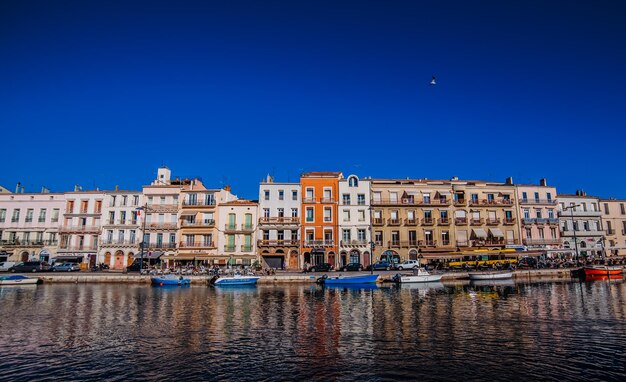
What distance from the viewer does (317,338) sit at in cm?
1916

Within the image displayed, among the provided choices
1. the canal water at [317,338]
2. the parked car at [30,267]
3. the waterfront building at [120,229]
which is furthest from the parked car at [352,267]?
the parked car at [30,267]

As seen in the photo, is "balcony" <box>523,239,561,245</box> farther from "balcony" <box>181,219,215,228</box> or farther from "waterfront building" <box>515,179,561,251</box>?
"balcony" <box>181,219,215,228</box>

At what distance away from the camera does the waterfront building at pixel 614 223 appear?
6656 cm

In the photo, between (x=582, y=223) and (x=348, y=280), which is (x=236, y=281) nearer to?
(x=348, y=280)

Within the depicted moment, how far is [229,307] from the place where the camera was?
28859 mm

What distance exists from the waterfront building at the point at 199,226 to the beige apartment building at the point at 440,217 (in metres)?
23.6

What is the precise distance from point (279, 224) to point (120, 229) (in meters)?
24.2

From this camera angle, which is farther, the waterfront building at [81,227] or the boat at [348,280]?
the waterfront building at [81,227]

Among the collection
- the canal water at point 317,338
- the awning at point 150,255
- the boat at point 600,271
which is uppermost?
the awning at point 150,255

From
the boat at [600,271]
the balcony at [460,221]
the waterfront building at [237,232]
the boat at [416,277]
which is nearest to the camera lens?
the boat at [416,277]

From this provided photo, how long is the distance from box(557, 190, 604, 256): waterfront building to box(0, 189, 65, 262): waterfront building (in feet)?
260

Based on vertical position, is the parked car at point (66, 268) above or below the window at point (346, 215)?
below

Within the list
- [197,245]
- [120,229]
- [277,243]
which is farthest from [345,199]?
[120,229]

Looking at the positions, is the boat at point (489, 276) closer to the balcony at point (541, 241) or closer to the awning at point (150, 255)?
the balcony at point (541, 241)
